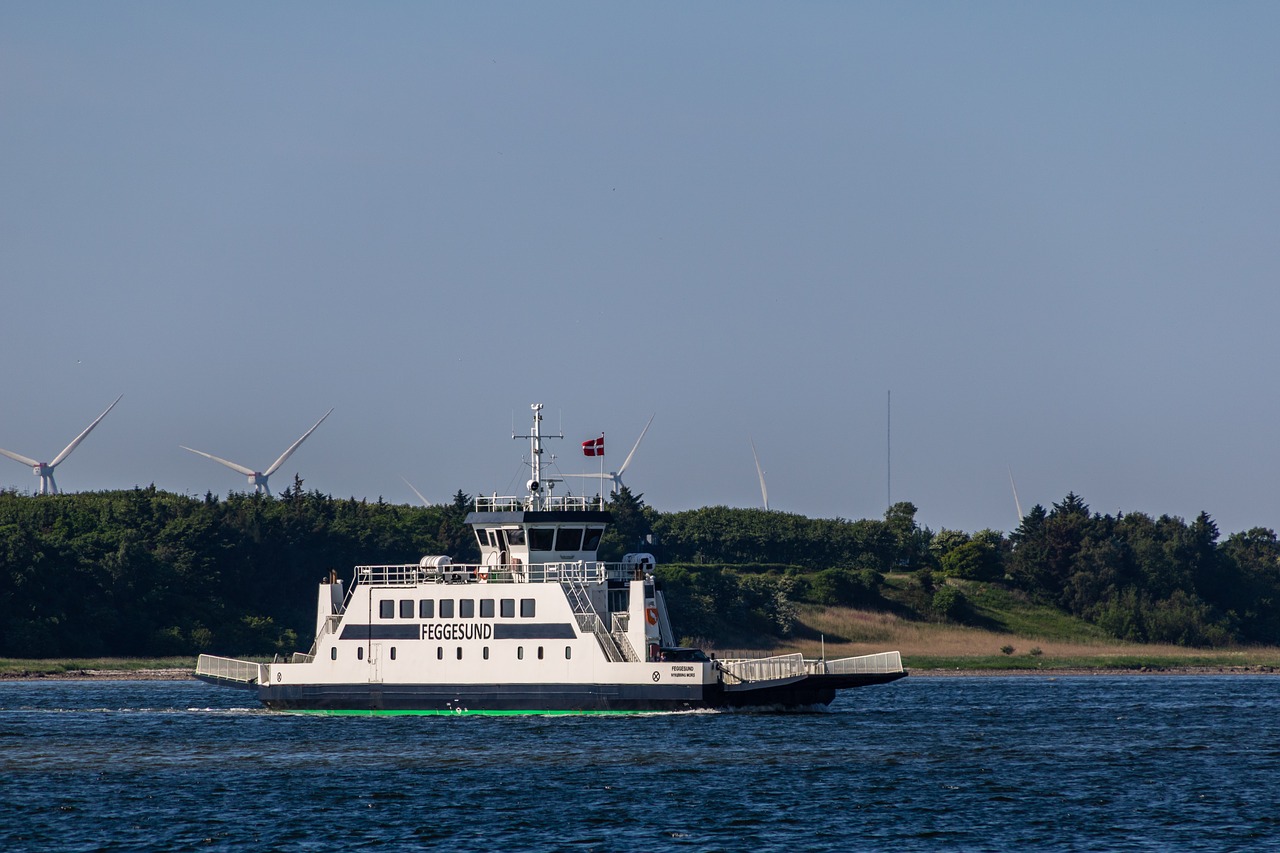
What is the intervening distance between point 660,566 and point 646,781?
78082 mm

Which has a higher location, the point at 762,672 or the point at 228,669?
the point at 228,669

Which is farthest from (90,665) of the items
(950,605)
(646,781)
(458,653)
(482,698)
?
(646,781)

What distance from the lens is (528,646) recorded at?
175ft

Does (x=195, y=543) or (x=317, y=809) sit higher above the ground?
(x=195, y=543)

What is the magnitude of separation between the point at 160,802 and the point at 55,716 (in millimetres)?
24357

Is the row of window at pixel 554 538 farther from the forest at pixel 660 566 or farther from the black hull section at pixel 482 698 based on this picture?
the forest at pixel 660 566

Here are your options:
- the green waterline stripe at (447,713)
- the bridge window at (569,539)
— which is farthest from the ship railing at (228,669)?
the bridge window at (569,539)

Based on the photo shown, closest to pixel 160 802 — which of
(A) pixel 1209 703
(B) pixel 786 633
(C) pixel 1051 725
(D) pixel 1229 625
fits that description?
(C) pixel 1051 725

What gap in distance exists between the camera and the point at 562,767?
4359 centimetres

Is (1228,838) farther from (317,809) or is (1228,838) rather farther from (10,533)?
(10,533)

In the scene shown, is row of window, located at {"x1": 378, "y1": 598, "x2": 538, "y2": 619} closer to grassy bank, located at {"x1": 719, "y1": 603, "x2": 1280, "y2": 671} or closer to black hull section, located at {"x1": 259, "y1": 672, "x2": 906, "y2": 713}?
black hull section, located at {"x1": 259, "y1": 672, "x2": 906, "y2": 713}

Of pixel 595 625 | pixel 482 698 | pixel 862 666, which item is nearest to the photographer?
pixel 595 625

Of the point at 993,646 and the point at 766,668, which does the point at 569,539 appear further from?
the point at 993,646

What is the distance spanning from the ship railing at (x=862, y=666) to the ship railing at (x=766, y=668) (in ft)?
1.77
